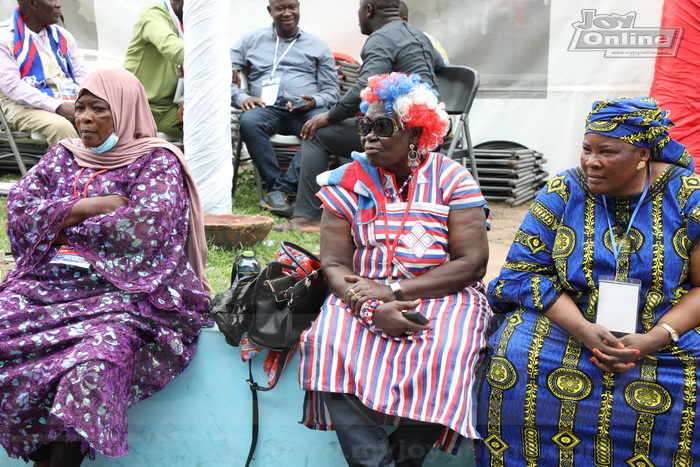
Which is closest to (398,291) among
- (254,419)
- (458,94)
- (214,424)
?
(254,419)

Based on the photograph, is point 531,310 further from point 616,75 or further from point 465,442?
point 616,75

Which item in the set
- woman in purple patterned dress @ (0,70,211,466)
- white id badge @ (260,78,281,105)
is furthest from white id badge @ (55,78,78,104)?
woman in purple patterned dress @ (0,70,211,466)

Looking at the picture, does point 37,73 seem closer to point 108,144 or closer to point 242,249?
point 242,249

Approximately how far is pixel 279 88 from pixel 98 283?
3.75 m

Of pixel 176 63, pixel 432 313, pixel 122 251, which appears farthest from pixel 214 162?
pixel 432 313

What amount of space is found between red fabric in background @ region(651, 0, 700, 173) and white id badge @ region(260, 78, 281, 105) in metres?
3.30

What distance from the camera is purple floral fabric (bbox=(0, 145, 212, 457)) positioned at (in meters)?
2.72

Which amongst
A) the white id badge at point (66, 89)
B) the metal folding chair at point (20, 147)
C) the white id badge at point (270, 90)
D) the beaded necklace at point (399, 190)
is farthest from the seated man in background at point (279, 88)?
the beaded necklace at point (399, 190)

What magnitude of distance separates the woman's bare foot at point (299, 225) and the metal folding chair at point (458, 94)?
3.94ft

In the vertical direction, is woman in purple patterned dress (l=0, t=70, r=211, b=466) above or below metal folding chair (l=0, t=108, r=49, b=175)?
above

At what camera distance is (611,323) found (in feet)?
8.71

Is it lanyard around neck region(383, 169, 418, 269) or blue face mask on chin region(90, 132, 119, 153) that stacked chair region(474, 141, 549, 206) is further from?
blue face mask on chin region(90, 132, 119, 153)

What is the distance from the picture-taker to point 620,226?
9.09ft

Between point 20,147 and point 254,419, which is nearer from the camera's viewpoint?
point 254,419
